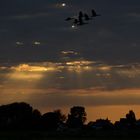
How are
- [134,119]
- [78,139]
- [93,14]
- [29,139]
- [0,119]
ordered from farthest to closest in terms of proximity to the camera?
[134,119], [0,119], [78,139], [29,139], [93,14]

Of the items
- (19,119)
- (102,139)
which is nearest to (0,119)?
(19,119)

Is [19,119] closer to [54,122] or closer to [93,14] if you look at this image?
[54,122]

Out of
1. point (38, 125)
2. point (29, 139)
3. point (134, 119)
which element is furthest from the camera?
point (134, 119)

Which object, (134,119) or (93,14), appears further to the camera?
(134,119)

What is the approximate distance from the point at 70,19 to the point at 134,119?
9812 centimetres

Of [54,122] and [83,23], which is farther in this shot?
[54,122]

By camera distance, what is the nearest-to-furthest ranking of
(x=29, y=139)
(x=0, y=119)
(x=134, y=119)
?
(x=29, y=139) → (x=0, y=119) → (x=134, y=119)

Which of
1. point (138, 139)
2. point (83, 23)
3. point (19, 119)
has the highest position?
point (19, 119)

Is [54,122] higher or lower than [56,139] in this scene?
higher

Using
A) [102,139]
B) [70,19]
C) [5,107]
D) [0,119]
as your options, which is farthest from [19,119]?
[70,19]

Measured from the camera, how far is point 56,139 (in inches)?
2485

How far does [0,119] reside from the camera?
4988 inches

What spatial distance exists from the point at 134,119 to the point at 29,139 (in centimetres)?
8536

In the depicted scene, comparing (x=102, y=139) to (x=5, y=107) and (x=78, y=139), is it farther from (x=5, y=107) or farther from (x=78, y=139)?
(x=5, y=107)
